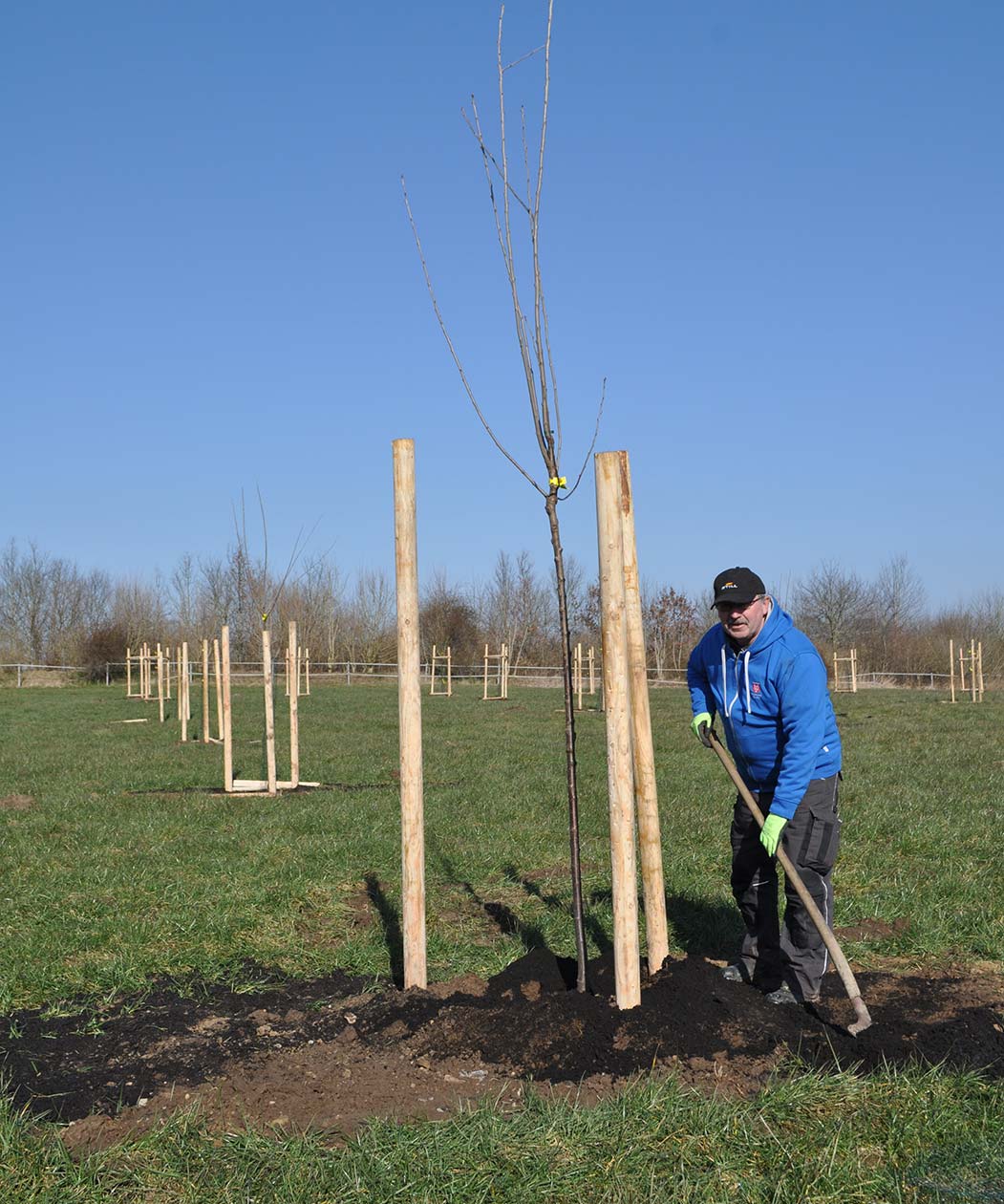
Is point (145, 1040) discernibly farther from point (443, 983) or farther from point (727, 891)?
point (727, 891)

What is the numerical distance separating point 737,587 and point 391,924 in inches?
124

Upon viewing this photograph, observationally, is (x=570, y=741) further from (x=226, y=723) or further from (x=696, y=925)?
(x=226, y=723)

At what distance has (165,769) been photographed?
13664 mm

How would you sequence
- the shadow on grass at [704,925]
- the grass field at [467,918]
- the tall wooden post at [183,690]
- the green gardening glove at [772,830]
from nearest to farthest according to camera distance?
the grass field at [467,918], the green gardening glove at [772,830], the shadow on grass at [704,925], the tall wooden post at [183,690]

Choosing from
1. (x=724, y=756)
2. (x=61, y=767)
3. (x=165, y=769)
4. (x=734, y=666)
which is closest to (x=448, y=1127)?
(x=724, y=756)

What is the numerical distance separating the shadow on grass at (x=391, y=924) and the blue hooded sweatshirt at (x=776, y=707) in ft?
6.85

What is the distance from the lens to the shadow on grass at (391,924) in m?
5.53

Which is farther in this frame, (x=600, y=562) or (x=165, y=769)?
(x=165, y=769)

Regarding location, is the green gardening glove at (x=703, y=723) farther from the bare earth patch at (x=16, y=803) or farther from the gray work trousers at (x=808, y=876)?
the bare earth patch at (x=16, y=803)

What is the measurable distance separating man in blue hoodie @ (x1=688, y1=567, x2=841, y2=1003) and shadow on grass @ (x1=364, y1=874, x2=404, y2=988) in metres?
1.71

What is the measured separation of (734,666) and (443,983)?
2.11 meters

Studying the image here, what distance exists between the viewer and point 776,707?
4.79 meters

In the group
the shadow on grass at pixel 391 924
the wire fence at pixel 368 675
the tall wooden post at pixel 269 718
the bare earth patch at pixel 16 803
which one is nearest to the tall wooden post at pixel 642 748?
the shadow on grass at pixel 391 924

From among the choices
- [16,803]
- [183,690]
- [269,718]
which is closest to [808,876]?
[269,718]
